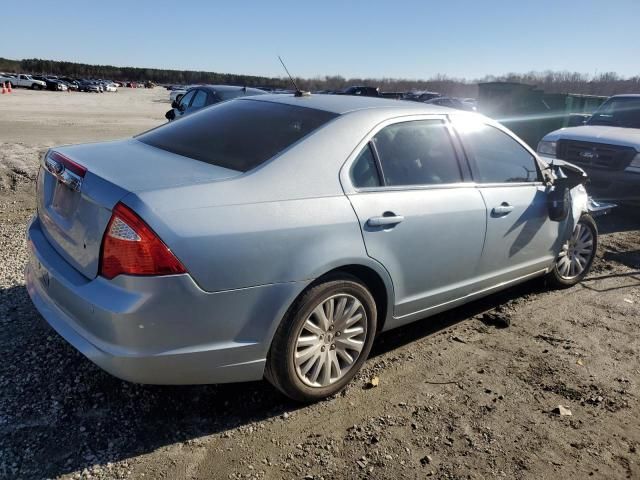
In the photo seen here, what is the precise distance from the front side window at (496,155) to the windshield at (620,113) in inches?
244

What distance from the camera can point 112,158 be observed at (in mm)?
2854

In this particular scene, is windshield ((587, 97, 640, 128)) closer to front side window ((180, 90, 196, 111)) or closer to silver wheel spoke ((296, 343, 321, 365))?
front side window ((180, 90, 196, 111))

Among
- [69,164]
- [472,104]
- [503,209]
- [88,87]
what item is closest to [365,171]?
[503,209]

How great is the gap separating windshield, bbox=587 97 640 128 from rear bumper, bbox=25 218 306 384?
886cm

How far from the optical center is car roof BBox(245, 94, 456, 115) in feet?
10.9

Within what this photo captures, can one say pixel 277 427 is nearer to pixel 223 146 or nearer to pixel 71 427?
pixel 71 427

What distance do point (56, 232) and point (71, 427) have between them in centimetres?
101

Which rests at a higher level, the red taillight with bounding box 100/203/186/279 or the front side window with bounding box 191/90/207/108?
the front side window with bounding box 191/90/207/108

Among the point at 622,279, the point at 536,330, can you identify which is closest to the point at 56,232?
the point at 536,330

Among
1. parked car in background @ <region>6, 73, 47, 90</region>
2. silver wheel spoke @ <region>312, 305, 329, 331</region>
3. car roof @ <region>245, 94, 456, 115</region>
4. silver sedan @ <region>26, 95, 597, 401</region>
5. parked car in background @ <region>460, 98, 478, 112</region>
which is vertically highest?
parked car in background @ <region>6, 73, 47, 90</region>

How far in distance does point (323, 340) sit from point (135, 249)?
1.16m

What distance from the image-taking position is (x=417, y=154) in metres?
3.38

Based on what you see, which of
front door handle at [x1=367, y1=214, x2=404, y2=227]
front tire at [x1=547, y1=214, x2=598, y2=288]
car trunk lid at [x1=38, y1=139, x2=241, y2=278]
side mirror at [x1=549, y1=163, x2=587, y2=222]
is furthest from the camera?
front tire at [x1=547, y1=214, x2=598, y2=288]

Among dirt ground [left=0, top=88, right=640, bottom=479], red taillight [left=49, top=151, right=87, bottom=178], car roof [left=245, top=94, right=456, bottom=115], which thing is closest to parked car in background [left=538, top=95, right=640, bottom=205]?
dirt ground [left=0, top=88, right=640, bottom=479]
